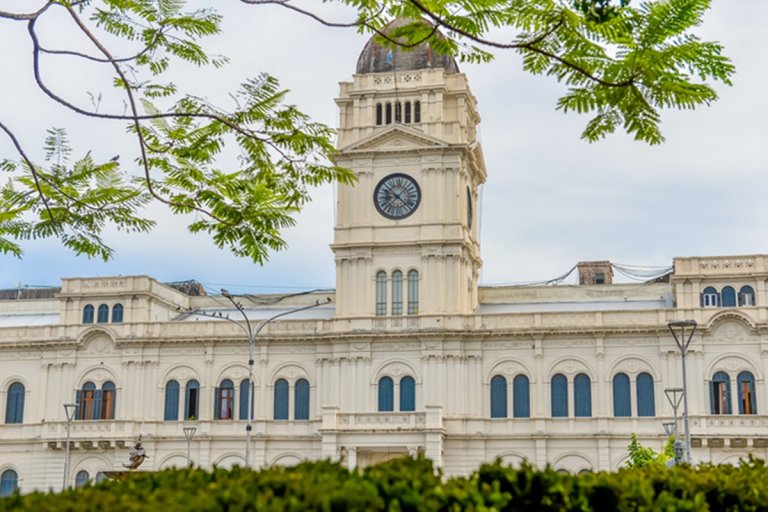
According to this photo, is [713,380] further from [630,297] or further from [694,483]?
[694,483]

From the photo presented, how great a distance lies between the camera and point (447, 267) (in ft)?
183

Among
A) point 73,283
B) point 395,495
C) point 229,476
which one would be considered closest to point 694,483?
point 395,495

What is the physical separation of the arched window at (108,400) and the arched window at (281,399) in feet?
28.7

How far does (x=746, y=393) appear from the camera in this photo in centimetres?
5206

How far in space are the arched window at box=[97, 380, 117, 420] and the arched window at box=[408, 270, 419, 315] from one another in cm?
1635

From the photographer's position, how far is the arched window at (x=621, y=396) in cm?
5331

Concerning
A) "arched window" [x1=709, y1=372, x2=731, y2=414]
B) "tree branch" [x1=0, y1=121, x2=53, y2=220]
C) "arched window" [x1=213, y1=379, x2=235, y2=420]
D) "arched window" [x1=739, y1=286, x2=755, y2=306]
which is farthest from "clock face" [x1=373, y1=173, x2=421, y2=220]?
"tree branch" [x1=0, y1=121, x2=53, y2=220]

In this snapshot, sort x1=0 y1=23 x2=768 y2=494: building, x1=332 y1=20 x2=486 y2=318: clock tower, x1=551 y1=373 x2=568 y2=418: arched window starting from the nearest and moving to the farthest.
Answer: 1. x1=0 y1=23 x2=768 y2=494: building
2. x1=551 y1=373 x2=568 y2=418: arched window
3. x1=332 y1=20 x2=486 y2=318: clock tower

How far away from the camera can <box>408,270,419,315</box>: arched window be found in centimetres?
5603

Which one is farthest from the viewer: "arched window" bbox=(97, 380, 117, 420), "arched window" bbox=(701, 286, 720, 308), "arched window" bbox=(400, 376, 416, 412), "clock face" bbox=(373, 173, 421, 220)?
"arched window" bbox=(97, 380, 117, 420)

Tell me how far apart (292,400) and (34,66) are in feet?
157

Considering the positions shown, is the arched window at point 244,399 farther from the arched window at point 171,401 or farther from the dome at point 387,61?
the dome at point 387,61

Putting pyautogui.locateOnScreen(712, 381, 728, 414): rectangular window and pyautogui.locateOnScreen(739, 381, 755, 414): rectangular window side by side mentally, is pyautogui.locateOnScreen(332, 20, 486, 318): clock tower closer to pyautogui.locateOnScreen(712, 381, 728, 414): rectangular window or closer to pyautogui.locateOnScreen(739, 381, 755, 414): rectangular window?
pyautogui.locateOnScreen(712, 381, 728, 414): rectangular window

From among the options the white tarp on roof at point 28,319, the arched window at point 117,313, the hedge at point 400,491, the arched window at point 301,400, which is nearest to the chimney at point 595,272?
the arched window at point 301,400
